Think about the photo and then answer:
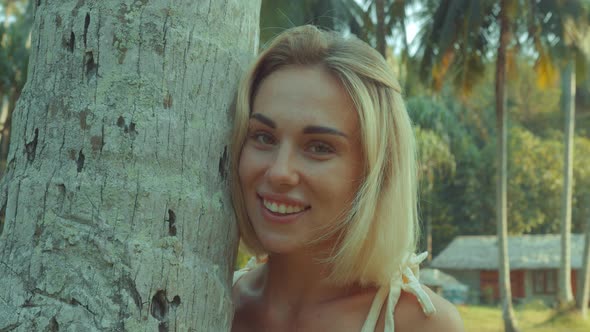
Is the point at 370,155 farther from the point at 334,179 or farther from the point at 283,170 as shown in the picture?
the point at 283,170

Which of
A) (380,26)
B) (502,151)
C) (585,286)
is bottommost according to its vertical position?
(585,286)

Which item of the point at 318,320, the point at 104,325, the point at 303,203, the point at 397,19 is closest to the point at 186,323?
the point at 104,325

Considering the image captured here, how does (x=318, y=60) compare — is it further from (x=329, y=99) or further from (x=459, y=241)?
(x=459, y=241)

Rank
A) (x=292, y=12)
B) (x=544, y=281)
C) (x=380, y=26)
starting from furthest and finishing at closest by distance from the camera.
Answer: (x=544, y=281)
(x=292, y=12)
(x=380, y=26)

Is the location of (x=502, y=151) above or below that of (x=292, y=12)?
below

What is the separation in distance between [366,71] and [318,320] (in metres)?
0.75

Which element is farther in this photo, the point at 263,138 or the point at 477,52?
the point at 477,52

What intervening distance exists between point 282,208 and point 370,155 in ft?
0.93

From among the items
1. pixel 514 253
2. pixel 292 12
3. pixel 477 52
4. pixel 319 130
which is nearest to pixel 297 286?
pixel 319 130

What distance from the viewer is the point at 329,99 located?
1828 millimetres

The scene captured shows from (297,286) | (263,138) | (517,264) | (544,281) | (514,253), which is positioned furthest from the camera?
(544,281)

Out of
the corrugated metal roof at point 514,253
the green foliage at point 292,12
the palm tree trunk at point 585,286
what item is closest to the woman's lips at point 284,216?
the green foliage at point 292,12

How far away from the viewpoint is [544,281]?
33938 millimetres

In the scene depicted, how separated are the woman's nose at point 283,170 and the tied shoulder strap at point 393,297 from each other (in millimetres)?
456
